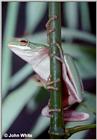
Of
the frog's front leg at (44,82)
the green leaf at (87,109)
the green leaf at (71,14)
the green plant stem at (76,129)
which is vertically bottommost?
the green plant stem at (76,129)

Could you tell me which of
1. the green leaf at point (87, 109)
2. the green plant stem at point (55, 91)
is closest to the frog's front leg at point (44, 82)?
the green plant stem at point (55, 91)

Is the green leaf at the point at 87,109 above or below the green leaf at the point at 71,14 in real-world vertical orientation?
below

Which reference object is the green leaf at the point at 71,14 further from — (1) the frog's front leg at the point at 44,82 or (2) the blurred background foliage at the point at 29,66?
(1) the frog's front leg at the point at 44,82

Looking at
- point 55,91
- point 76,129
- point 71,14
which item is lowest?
point 76,129

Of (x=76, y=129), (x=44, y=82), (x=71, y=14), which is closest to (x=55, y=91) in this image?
(x=44, y=82)

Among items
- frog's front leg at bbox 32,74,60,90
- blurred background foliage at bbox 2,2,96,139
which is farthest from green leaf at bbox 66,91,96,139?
frog's front leg at bbox 32,74,60,90

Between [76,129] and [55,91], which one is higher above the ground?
[55,91]

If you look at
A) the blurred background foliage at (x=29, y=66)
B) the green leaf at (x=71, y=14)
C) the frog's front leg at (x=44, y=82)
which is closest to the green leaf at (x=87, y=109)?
the blurred background foliage at (x=29, y=66)

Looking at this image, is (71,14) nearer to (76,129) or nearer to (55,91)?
(55,91)

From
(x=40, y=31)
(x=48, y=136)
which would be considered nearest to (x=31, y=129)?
(x=48, y=136)

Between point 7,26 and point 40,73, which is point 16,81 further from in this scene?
point 7,26
